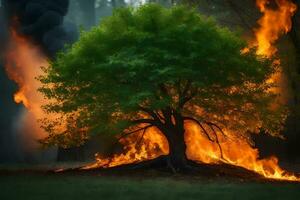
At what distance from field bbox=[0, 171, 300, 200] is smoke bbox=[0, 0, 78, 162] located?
14.1 m

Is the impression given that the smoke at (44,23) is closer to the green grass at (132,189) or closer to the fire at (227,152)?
the fire at (227,152)

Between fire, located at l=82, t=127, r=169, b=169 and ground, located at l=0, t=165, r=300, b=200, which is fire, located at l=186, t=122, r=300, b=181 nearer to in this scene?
fire, located at l=82, t=127, r=169, b=169

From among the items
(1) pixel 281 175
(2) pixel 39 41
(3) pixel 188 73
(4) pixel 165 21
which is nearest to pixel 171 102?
(3) pixel 188 73

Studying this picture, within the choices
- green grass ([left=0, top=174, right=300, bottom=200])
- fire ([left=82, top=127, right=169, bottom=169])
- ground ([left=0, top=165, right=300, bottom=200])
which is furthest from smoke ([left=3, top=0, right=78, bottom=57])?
green grass ([left=0, top=174, right=300, bottom=200])

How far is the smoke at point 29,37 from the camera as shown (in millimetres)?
32125

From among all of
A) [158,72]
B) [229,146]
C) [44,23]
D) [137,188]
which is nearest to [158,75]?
[158,72]

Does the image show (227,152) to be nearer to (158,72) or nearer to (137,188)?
(158,72)

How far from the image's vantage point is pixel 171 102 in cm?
2066

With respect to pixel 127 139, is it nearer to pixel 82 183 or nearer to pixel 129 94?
pixel 129 94

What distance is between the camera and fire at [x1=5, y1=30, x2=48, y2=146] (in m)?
33.4

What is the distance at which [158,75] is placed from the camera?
20250 millimetres

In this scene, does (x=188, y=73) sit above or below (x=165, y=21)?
below

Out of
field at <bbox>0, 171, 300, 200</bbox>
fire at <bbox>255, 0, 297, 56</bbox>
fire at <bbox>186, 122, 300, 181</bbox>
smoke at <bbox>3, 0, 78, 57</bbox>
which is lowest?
field at <bbox>0, 171, 300, 200</bbox>

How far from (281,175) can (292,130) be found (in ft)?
32.5
